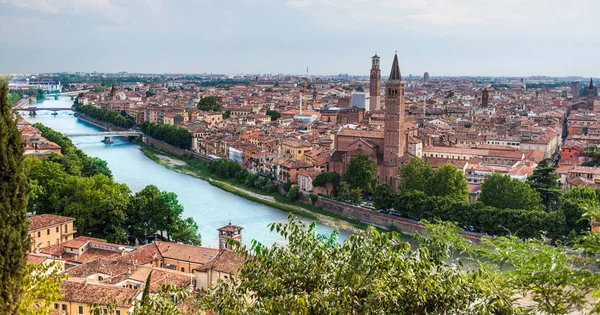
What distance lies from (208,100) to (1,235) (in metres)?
34.9

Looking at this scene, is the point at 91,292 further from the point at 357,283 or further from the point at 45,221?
the point at 357,283

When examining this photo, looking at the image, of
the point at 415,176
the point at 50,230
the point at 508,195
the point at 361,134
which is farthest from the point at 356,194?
the point at 50,230

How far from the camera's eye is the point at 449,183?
14.0 m

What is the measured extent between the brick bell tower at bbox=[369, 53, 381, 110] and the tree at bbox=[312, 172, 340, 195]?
649 inches

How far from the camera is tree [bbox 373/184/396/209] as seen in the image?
565 inches

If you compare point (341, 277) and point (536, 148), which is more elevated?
point (341, 277)

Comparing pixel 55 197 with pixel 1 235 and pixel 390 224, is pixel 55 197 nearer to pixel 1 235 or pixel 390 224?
pixel 390 224

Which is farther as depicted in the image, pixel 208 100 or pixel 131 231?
pixel 208 100

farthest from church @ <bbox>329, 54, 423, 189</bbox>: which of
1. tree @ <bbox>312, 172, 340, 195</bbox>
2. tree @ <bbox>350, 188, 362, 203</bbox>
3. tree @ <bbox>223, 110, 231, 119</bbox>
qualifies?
tree @ <bbox>223, 110, 231, 119</bbox>

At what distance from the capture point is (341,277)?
9.43 feet

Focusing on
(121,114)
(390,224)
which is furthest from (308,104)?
(390,224)

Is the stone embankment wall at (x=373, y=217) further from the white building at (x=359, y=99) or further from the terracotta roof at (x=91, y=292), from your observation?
the white building at (x=359, y=99)

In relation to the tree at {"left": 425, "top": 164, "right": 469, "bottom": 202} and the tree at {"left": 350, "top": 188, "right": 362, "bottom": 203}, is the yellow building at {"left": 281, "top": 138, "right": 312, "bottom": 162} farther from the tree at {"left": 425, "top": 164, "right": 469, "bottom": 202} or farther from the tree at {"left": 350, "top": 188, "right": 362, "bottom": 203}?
the tree at {"left": 425, "top": 164, "right": 469, "bottom": 202}

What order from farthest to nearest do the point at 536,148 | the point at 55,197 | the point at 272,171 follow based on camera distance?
1. the point at 536,148
2. the point at 272,171
3. the point at 55,197
